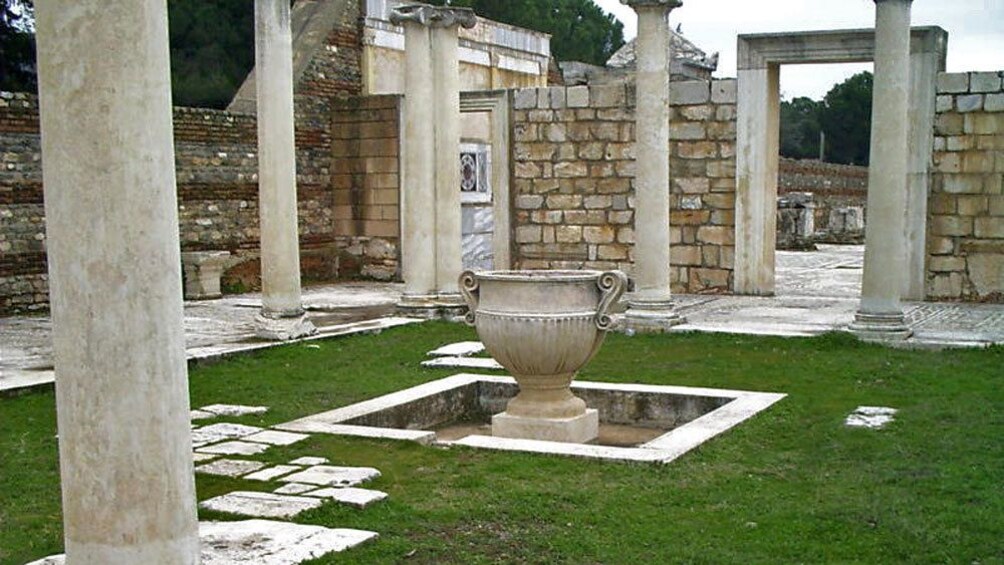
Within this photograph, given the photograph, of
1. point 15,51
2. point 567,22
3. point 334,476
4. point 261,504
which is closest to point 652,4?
point 334,476

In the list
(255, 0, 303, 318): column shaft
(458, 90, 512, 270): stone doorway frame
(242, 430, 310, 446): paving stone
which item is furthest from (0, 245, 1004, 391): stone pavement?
(242, 430, 310, 446): paving stone

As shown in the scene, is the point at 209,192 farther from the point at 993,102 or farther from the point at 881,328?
the point at 993,102

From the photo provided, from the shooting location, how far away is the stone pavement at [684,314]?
11.0 m

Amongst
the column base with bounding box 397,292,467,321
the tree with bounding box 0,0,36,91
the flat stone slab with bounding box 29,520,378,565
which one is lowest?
the flat stone slab with bounding box 29,520,378,565

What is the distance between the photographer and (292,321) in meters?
11.9

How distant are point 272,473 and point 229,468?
0.29 m

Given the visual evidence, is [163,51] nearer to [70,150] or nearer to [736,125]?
[70,150]

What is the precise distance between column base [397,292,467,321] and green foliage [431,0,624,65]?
17781 millimetres

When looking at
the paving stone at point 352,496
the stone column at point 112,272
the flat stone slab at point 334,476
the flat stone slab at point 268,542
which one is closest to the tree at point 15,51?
the flat stone slab at point 334,476

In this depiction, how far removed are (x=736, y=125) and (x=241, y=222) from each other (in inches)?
301

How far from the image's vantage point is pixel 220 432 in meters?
7.56

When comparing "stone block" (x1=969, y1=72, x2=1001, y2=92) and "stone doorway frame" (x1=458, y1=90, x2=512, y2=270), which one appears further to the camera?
"stone doorway frame" (x1=458, y1=90, x2=512, y2=270)

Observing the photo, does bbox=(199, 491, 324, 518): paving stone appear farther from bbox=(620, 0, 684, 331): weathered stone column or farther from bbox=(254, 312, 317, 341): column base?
bbox=(620, 0, 684, 331): weathered stone column

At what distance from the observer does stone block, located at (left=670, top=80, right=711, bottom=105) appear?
16156 mm
